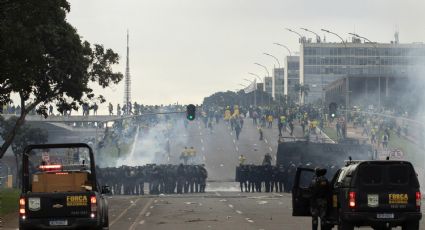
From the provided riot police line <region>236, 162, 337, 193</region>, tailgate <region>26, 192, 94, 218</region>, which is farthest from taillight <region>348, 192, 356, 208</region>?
riot police line <region>236, 162, 337, 193</region>

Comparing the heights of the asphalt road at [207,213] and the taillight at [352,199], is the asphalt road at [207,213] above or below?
below

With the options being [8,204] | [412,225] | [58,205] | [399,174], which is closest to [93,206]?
[58,205]

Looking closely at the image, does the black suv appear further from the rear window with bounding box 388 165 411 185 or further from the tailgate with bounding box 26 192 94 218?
the tailgate with bounding box 26 192 94 218

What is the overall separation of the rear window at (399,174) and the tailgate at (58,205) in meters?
6.75

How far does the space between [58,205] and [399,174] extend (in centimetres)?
766

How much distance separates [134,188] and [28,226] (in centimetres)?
4515

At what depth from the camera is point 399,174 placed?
87.5ft

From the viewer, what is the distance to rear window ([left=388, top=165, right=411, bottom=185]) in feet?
87.2

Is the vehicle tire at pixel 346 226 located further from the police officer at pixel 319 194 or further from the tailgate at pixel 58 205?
the tailgate at pixel 58 205

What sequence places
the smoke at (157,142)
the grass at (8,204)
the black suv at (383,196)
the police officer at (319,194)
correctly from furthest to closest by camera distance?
the smoke at (157,142) < the grass at (8,204) < the police officer at (319,194) < the black suv at (383,196)

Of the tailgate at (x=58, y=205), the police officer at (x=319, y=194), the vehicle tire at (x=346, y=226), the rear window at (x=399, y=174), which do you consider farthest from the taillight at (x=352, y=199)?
the tailgate at (x=58, y=205)

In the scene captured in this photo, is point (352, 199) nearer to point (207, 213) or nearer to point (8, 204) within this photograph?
point (207, 213)

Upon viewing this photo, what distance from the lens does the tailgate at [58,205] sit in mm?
26828

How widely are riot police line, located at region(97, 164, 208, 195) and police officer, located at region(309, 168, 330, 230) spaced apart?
3932 cm
